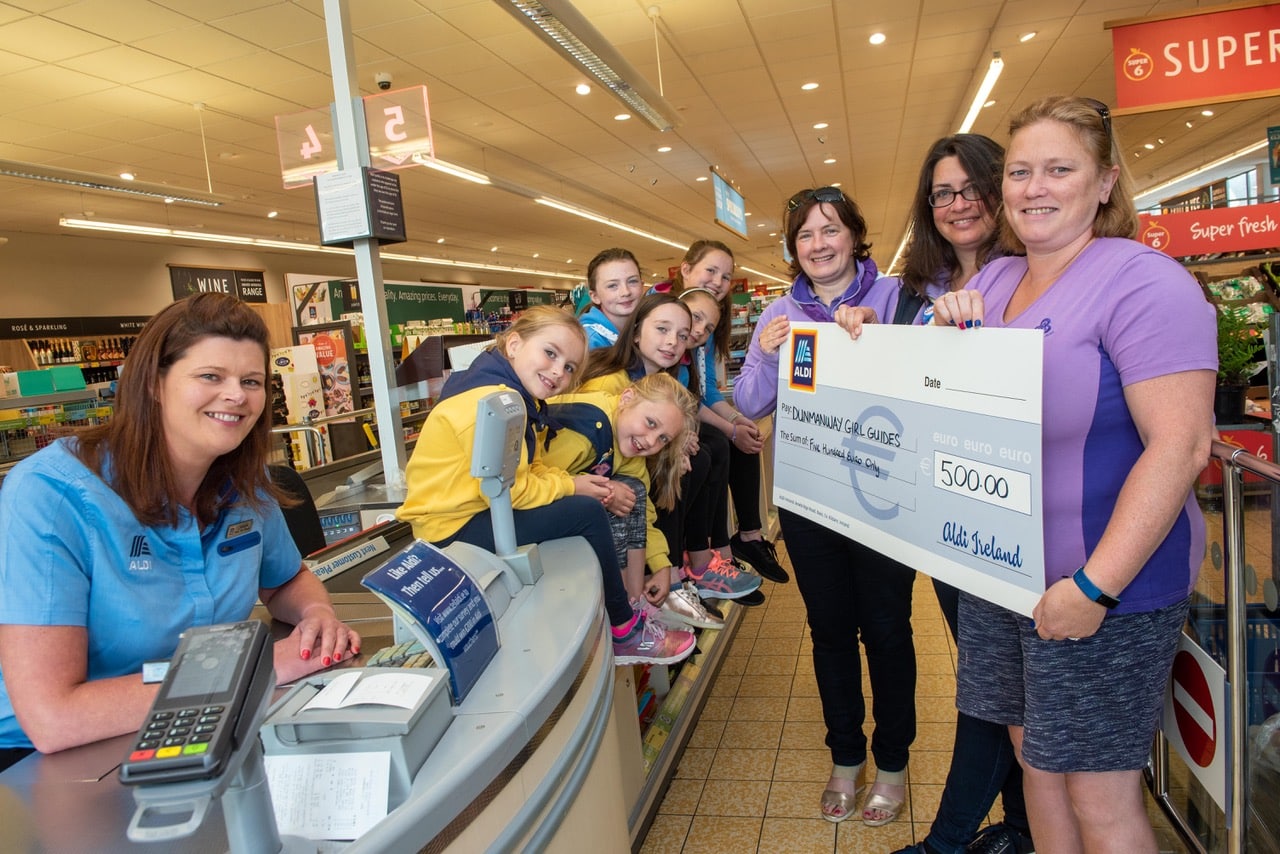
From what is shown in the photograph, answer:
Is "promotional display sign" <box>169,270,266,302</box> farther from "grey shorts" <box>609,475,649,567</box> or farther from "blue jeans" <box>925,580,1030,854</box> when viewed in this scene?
"blue jeans" <box>925,580,1030,854</box>

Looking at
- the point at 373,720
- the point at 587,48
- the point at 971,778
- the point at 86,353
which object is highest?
the point at 587,48

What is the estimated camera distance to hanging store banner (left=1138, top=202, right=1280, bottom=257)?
596cm

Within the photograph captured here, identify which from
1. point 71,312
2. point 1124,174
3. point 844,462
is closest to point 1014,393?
point 1124,174

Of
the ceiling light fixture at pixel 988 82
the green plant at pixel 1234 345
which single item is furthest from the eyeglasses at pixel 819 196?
the ceiling light fixture at pixel 988 82

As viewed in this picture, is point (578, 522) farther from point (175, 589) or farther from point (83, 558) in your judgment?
point (83, 558)

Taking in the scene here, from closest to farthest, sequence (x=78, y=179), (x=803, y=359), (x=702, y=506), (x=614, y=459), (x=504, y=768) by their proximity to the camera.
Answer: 1. (x=504, y=768)
2. (x=803, y=359)
3. (x=614, y=459)
4. (x=702, y=506)
5. (x=78, y=179)

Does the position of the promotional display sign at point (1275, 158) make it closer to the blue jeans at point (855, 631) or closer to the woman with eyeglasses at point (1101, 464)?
the blue jeans at point (855, 631)

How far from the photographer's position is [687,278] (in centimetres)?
371

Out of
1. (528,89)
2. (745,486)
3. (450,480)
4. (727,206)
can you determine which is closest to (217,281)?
(528,89)

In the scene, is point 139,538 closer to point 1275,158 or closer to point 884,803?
point 884,803

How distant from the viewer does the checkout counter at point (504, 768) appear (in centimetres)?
94

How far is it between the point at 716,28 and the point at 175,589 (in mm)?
6815

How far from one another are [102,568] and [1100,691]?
170cm

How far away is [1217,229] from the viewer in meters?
5.98
